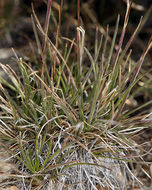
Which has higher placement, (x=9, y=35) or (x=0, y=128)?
(x=9, y=35)

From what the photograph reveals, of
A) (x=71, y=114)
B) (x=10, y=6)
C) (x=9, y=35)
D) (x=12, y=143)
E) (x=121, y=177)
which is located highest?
(x=10, y=6)

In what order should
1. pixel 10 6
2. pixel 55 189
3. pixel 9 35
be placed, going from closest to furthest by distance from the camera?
1. pixel 55 189
2. pixel 9 35
3. pixel 10 6

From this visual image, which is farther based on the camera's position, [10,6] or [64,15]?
[10,6]

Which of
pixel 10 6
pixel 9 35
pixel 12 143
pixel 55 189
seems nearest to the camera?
pixel 55 189

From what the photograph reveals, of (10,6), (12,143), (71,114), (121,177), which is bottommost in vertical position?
(121,177)

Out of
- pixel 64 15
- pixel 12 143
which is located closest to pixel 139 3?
pixel 64 15

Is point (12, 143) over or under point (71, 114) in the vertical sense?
under

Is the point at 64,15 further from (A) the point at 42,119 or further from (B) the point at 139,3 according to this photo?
(A) the point at 42,119

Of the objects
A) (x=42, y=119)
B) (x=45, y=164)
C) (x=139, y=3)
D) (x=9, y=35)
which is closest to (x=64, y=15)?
(x=9, y=35)

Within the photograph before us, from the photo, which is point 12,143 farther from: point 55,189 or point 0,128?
point 55,189
